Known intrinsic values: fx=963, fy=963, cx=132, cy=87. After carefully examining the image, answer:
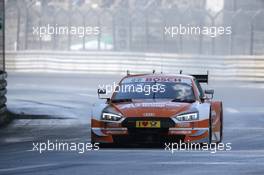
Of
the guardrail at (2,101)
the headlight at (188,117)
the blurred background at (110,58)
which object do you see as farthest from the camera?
the guardrail at (2,101)

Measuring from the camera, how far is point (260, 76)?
3709 centimetres

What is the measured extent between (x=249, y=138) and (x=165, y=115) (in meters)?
3.73

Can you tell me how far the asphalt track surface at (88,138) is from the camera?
1225 centimetres

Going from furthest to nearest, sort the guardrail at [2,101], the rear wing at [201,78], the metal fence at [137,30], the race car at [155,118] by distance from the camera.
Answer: the metal fence at [137,30]
the guardrail at [2,101]
the rear wing at [201,78]
the race car at [155,118]

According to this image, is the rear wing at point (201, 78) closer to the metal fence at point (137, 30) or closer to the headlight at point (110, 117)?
the headlight at point (110, 117)

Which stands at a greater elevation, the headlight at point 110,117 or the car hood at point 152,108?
the car hood at point 152,108

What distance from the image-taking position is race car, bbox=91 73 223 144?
572 inches

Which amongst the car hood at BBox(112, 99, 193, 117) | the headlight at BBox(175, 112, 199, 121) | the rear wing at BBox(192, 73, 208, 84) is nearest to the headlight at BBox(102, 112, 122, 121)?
the car hood at BBox(112, 99, 193, 117)

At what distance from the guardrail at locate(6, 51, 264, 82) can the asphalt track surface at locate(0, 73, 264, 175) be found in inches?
39.7

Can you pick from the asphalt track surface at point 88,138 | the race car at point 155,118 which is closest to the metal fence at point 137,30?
the asphalt track surface at point 88,138

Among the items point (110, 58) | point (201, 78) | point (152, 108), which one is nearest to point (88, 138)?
point (201, 78)

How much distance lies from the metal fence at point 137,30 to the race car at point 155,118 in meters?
23.7

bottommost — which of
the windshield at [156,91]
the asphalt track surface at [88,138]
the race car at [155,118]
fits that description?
the asphalt track surface at [88,138]

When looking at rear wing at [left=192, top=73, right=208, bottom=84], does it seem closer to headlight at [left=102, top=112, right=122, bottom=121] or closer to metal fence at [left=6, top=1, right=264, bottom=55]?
headlight at [left=102, top=112, right=122, bottom=121]
